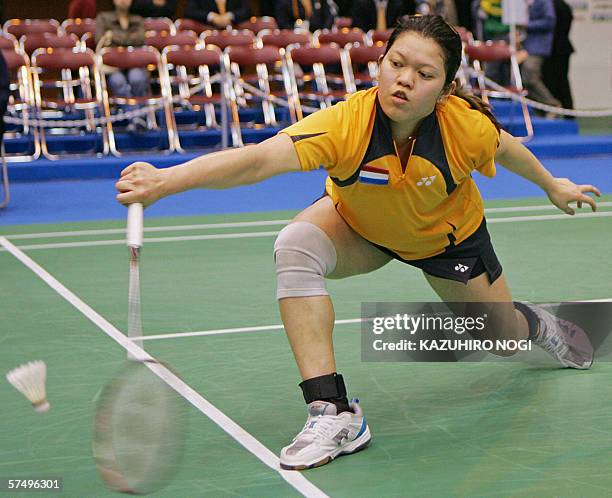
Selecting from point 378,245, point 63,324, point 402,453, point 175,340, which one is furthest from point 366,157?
point 63,324

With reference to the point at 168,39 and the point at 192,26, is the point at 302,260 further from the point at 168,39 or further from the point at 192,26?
the point at 192,26

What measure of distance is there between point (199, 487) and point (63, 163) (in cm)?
899

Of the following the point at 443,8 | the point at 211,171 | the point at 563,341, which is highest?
the point at 211,171

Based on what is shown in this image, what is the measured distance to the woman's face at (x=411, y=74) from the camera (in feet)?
11.6

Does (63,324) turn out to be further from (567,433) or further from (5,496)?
(567,433)

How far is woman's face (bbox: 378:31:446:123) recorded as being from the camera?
3.54 m

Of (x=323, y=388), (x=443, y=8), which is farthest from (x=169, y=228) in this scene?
(x=443, y=8)

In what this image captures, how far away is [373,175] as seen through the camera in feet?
12.2

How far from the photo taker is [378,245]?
4.10m

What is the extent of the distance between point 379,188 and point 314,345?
573 mm

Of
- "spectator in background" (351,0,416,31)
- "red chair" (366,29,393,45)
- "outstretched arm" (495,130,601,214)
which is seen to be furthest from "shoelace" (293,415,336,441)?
"spectator in background" (351,0,416,31)

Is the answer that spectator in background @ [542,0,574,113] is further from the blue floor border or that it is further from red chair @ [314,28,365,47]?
the blue floor border

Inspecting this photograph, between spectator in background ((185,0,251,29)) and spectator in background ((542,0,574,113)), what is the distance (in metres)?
4.21

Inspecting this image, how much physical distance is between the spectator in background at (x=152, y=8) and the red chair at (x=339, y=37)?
190 centimetres
